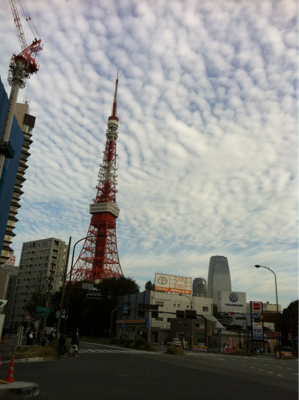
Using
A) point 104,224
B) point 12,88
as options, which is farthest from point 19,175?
point 12,88

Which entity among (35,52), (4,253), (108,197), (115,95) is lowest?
(4,253)

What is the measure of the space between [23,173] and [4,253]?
22312 mm

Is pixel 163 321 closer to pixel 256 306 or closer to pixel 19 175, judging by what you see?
pixel 256 306

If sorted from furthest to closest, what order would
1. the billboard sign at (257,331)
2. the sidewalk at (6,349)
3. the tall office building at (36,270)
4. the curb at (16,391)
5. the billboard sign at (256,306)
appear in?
the tall office building at (36,270), the billboard sign at (256,306), the billboard sign at (257,331), the sidewalk at (6,349), the curb at (16,391)

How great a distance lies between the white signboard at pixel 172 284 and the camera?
7662 centimetres

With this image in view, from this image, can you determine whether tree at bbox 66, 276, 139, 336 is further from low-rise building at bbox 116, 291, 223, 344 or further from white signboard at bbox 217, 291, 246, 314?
white signboard at bbox 217, 291, 246, 314

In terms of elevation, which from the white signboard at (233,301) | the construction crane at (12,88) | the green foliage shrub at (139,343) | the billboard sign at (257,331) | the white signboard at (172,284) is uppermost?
the construction crane at (12,88)

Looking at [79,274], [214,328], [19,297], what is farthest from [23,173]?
[214,328]

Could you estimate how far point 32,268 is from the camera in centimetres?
11788

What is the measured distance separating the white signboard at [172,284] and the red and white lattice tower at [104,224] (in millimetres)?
17502

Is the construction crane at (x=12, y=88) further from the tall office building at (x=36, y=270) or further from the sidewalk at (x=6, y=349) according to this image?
the tall office building at (x=36, y=270)

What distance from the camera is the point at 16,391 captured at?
8.98 metres

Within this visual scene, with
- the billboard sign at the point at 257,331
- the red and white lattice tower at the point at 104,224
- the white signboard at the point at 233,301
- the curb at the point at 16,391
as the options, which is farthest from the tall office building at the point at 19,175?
the curb at the point at 16,391

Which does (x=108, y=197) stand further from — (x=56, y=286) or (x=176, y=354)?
(x=176, y=354)
